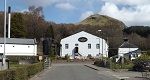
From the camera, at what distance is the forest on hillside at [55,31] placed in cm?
13426

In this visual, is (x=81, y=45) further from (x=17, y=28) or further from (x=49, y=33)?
(x=17, y=28)

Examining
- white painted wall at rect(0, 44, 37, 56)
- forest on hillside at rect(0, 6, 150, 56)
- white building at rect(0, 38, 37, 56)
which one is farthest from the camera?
forest on hillside at rect(0, 6, 150, 56)

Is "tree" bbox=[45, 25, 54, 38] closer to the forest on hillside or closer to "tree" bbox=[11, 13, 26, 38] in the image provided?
the forest on hillside

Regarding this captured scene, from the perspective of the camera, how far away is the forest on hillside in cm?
13426

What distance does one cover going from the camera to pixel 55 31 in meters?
160

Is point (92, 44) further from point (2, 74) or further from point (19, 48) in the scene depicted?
point (2, 74)

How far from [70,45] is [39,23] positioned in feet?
87.0

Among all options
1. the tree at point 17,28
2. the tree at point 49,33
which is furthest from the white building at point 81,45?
the tree at point 49,33

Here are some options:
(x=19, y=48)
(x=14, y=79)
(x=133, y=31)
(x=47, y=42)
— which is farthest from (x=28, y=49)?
(x=14, y=79)

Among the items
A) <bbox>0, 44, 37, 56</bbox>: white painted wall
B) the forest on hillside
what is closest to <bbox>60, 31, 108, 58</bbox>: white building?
the forest on hillside

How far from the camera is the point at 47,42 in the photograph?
437ft

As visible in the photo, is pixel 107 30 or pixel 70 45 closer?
pixel 70 45

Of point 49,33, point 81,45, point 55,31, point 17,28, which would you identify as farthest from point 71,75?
point 55,31

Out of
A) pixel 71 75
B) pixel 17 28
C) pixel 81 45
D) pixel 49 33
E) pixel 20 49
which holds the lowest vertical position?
pixel 71 75
